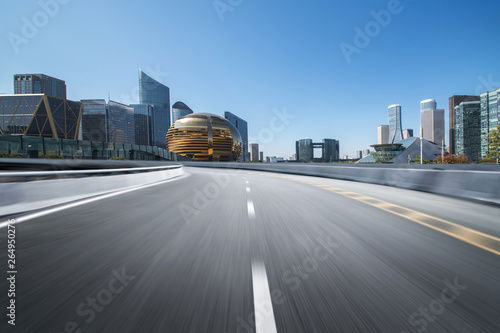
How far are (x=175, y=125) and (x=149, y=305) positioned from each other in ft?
443

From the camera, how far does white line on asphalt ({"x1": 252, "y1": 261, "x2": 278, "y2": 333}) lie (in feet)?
5.72

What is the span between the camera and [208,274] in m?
2.58

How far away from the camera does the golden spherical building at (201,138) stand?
12438 centimetres

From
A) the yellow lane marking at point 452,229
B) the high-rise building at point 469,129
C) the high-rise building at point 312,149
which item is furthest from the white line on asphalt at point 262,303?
the high-rise building at point 469,129

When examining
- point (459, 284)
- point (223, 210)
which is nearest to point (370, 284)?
point (459, 284)

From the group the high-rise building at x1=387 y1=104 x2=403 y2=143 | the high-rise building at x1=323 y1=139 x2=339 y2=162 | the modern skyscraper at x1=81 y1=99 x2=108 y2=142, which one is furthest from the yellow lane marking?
the high-rise building at x1=387 y1=104 x2=403 y2=143

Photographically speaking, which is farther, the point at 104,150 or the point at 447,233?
the point at 104,150

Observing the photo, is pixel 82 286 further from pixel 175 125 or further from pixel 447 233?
pixel 175 125

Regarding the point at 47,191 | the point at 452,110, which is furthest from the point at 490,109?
the point at 47,191

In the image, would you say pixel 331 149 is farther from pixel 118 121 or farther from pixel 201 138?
pixel 118 121

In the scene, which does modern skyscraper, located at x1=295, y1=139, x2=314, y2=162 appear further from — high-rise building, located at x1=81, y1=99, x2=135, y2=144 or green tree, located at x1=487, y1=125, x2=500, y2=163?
high-rise building, located at x1=81, y1=99, x2=135, y2=144

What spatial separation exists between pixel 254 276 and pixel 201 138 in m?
125

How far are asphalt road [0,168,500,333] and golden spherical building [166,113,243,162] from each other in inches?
4820

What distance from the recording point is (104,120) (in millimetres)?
181000
